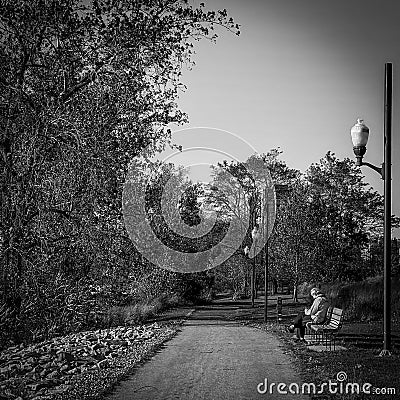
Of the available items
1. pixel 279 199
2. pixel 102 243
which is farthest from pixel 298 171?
pixel 102 243

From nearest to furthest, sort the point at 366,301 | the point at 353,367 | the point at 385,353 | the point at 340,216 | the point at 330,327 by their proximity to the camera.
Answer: the point at 353,367
the point at 385,353
the point at 330,327
the point at 366,301
the point at 340,216

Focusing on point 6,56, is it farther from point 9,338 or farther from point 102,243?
point 9,338

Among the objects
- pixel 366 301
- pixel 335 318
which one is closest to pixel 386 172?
pixel 335 318

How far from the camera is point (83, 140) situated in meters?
9.02

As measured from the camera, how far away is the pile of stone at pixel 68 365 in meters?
8.03

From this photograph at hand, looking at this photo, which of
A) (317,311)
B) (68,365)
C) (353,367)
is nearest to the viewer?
(353,367)

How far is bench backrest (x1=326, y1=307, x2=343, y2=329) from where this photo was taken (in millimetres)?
12403

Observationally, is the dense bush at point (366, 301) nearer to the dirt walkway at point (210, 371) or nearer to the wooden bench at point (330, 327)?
the dirt walkway at point (210, 371)

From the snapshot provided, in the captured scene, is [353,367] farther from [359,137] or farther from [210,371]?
[359,137]

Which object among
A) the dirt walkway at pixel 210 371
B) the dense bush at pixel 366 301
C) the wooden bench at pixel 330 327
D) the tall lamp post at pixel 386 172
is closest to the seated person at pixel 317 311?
the wooden bench at pixel 330 327

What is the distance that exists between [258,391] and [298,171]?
113 ft

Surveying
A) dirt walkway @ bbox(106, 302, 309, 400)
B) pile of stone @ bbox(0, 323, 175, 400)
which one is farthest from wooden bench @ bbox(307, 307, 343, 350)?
pile of stone @ bbox(0, 323, 175, 400)

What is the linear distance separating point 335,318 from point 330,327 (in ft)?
2.10

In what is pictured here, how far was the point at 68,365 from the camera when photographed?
395 inches
